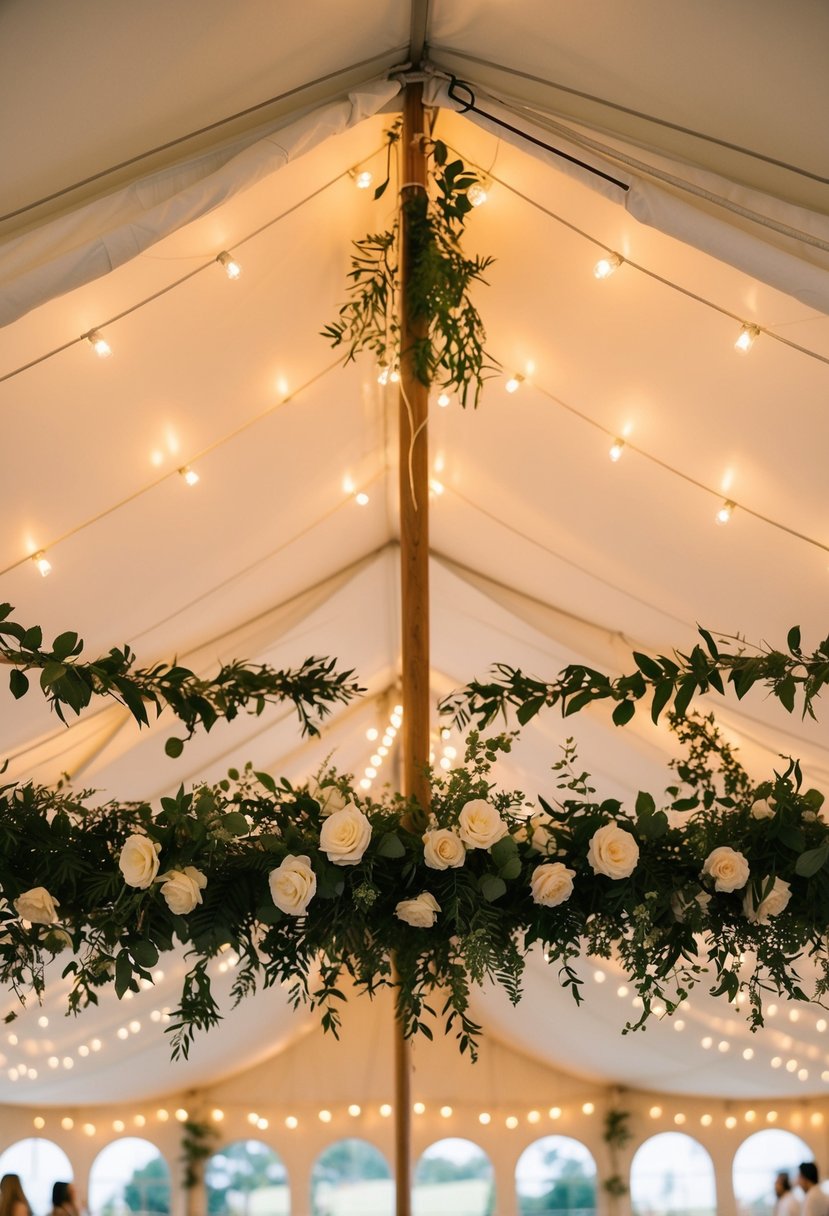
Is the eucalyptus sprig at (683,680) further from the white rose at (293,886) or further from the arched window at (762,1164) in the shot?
the arched window at (762,1164)

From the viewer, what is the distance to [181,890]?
6.82 feet

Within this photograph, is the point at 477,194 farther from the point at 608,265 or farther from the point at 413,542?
the point at 413,542

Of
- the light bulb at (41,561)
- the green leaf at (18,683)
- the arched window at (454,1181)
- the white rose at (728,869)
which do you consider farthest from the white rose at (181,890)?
the arched window at (454,1181)

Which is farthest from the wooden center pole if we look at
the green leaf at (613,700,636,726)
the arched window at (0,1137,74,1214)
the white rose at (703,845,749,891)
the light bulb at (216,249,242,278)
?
the arched window at (0,1137,74,1214)

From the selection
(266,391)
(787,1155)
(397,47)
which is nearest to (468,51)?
(397,47)

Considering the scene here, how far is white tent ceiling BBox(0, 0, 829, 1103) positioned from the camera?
225cm

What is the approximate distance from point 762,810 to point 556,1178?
1057 centimetres

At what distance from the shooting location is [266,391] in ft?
12.6

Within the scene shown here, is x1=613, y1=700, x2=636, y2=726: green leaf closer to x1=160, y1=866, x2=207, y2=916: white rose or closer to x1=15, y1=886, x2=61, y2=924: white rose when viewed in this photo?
x1=160, y1=866, x2=207, y2=916: white rose

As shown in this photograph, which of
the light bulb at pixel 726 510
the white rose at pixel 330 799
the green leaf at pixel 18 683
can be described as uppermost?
the light bulb at pixel 726 510

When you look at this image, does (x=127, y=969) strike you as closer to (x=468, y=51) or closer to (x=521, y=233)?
(x=468, y=51)

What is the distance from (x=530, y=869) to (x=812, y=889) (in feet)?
1.74

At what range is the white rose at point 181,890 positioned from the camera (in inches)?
81.9

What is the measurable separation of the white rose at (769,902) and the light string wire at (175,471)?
2.38 metres
